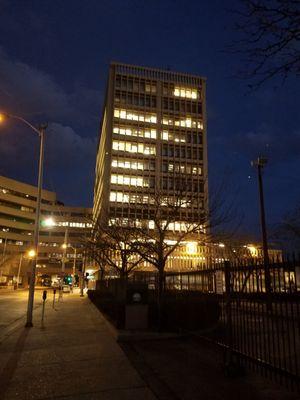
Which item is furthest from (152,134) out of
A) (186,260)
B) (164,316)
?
(164,316)

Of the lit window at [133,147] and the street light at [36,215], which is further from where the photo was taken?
the lit window at [133,147]

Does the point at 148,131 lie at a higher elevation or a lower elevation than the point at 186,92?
lower

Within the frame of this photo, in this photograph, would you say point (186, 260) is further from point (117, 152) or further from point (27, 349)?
point (27, 349)

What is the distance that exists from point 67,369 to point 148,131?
84.5 metres

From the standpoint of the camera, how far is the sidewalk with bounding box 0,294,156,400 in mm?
6453

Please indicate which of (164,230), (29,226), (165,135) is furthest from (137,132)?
(164,230)

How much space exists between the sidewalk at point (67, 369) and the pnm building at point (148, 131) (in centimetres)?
7070

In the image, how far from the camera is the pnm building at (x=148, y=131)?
8550 cm

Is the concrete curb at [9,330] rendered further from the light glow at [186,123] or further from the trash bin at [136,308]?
the light glow at [186,123]

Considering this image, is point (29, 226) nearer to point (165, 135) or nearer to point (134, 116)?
point (134, 116)

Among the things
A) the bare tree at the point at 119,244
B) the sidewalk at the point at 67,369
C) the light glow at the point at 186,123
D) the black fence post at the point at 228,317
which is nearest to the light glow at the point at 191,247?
the bare tree at the point at 119,244

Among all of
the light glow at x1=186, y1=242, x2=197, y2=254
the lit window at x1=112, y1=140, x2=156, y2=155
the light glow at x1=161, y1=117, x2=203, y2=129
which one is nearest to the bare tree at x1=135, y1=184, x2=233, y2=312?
the light glow at x1=186, y1=242, x2=197, y2=254

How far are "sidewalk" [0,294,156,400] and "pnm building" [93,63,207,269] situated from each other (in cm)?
7070

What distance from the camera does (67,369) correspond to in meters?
8.13
